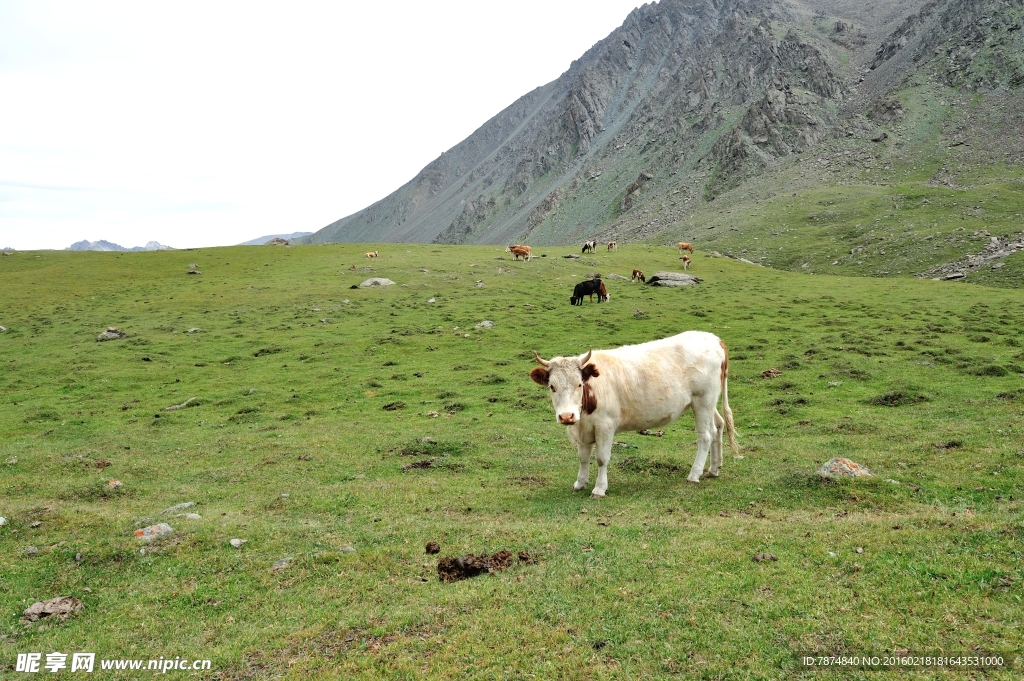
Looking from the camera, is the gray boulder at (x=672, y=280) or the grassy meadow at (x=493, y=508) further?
the gray boulder at (x=672, y=280)

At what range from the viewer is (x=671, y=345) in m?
12.7

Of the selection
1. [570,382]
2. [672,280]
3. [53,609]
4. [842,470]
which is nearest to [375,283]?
[672,280]

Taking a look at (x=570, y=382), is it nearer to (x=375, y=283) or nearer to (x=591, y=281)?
(x=591, y=281)

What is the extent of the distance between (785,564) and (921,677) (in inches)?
96.7

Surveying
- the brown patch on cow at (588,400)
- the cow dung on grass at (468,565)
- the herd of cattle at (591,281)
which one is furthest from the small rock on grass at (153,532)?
the herd of cattle at (591,281)

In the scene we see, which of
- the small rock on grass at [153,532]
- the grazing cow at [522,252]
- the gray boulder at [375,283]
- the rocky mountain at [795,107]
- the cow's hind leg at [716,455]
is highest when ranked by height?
the rocky mountain at [795,107]

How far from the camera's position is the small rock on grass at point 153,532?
991 centimetres

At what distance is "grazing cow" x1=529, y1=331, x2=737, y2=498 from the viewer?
1126cm

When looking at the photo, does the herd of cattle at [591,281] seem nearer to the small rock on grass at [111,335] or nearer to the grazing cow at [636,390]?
the small rock on grass at [111,335]

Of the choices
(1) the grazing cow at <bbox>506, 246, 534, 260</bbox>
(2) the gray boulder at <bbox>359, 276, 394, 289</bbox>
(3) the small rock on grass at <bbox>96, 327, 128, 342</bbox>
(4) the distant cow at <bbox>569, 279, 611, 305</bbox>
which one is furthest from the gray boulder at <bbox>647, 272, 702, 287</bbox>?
(3) the small rock on grass at <bbox>96, 327, 128, 342</bbox>

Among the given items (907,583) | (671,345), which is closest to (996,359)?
(671,345)

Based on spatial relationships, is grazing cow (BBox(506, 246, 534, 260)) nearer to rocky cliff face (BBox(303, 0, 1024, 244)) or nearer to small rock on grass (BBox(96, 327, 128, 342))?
small rock on grass (BBox(96, 327, 128, 342))

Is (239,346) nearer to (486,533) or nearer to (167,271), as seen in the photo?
(486,533)

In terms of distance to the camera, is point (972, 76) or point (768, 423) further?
point (972, 76)
